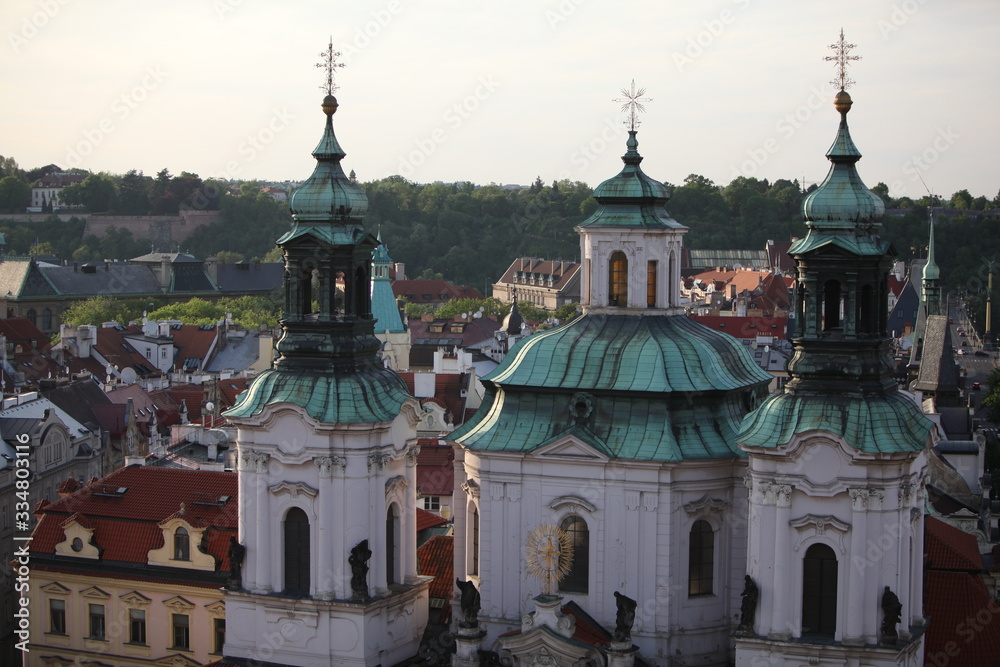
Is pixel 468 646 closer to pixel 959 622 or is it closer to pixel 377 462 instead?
pixel 377 462

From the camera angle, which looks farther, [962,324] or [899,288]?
[962,324]

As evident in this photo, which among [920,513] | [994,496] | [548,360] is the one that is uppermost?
[548,360]

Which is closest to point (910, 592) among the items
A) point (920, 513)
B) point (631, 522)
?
point (920, 513)

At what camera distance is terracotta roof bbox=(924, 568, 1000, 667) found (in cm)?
4606

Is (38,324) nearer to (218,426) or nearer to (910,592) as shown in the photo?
(218,426)

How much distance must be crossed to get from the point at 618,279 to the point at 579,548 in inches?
312

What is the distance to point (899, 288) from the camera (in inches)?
6934

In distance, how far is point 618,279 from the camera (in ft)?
154

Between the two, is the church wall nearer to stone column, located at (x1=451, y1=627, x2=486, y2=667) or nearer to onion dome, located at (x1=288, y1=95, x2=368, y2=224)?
stone column, located at (x1=451, y1=627, x2=486, y2=667)

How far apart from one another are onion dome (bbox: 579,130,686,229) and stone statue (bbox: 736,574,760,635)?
1108 centimetres

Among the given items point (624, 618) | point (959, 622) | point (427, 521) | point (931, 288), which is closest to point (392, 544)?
point (624, 618)

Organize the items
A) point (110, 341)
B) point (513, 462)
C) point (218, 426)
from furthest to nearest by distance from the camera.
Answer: point (110, 341)
point (218, 426)
point (513, 462)

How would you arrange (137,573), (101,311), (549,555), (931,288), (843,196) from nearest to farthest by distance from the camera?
1. (843,196)
2. (549,555)
3. (137,573)
4. (931,288)
5. (101,311)

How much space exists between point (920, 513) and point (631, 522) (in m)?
7.39
